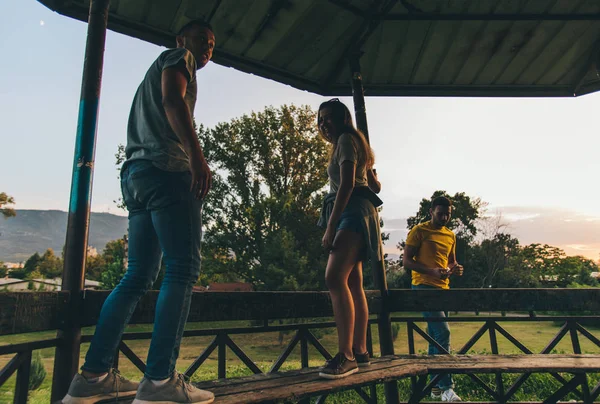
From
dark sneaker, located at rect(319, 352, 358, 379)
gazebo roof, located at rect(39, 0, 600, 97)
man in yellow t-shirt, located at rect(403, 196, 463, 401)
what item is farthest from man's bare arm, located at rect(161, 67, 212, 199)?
man in yellow t-shirt, located at rect(403, 196, 463, 401)

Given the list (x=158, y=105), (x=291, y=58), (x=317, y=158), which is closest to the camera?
(x=158, y=105)

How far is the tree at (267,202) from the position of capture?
2153cm

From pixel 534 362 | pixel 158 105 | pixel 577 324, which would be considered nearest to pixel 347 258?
pixel 158 105

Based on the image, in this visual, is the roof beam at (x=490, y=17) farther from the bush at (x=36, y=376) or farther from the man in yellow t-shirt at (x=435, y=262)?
the bush at (x=36, y=376)

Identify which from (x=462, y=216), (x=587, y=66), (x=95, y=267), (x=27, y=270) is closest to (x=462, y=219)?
(x=462, y=216)

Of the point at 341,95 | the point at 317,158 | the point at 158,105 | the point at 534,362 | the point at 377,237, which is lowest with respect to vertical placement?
the point at 534,362

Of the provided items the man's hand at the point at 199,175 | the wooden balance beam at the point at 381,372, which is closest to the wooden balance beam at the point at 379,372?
the wooden balance beam at the point at 381,372

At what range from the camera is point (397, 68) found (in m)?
3.94

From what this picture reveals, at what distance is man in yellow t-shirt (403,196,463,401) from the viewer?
3773mm

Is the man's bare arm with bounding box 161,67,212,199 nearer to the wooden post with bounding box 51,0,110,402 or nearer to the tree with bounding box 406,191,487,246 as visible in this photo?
the wooden post with bounding box 51,0,110,402

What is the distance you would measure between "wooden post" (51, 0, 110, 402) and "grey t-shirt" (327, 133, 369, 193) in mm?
1426

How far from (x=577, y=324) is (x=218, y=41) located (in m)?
A: 4.39

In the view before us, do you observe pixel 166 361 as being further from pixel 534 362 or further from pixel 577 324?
pixel 577 324

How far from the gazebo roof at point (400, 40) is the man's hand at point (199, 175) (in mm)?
2108
